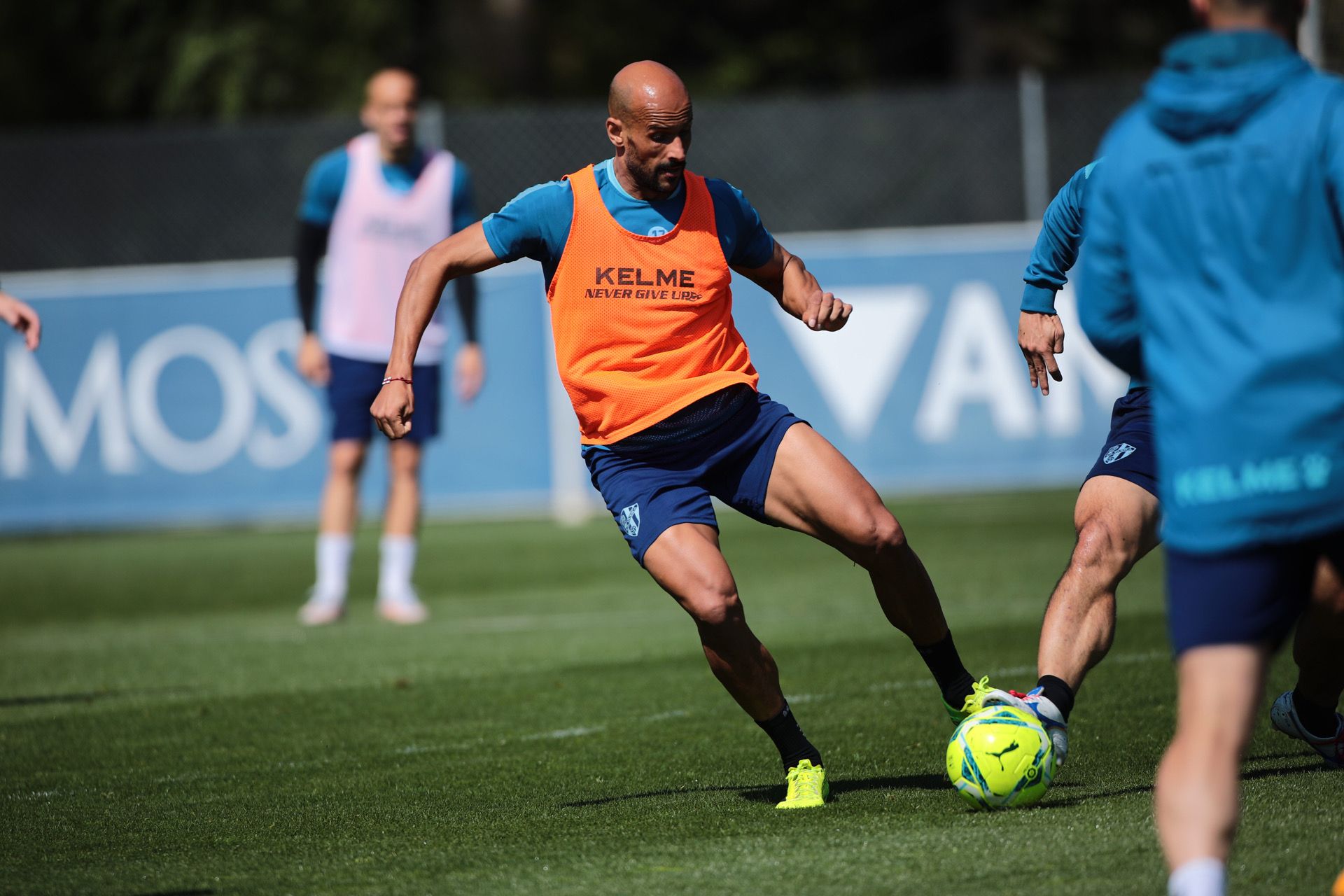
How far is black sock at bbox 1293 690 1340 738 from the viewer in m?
4.88

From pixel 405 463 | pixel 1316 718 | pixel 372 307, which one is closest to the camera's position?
pixel 1316 718

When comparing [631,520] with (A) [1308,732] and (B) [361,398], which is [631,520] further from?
(B) [361,398]

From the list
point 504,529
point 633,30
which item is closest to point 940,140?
point 504,529

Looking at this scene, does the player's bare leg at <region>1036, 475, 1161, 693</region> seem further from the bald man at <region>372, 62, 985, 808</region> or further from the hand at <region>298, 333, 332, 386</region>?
the hand at <region>298, 333, 332, 386</region>

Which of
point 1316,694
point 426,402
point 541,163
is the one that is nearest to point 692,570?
point 1316,694

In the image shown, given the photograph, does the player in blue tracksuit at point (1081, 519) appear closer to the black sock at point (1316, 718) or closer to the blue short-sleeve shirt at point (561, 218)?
the black sock at point (1316, 718)

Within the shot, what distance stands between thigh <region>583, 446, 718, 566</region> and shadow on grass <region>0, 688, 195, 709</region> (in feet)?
10.9

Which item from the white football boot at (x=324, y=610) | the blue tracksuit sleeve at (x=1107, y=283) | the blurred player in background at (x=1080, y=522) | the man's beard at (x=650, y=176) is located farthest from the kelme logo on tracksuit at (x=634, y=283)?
the white football boot at (x=324, y=610)

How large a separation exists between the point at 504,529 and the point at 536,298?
1922mm

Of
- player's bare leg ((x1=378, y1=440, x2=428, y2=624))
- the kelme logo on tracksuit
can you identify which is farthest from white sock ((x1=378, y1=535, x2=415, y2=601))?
the kelme logo on tracksuit

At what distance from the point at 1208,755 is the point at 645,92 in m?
2.52

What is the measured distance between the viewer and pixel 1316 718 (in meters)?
4.90

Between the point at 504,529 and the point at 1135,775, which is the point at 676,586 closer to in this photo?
the point at 1135,775

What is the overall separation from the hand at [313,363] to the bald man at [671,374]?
15.9 ft
